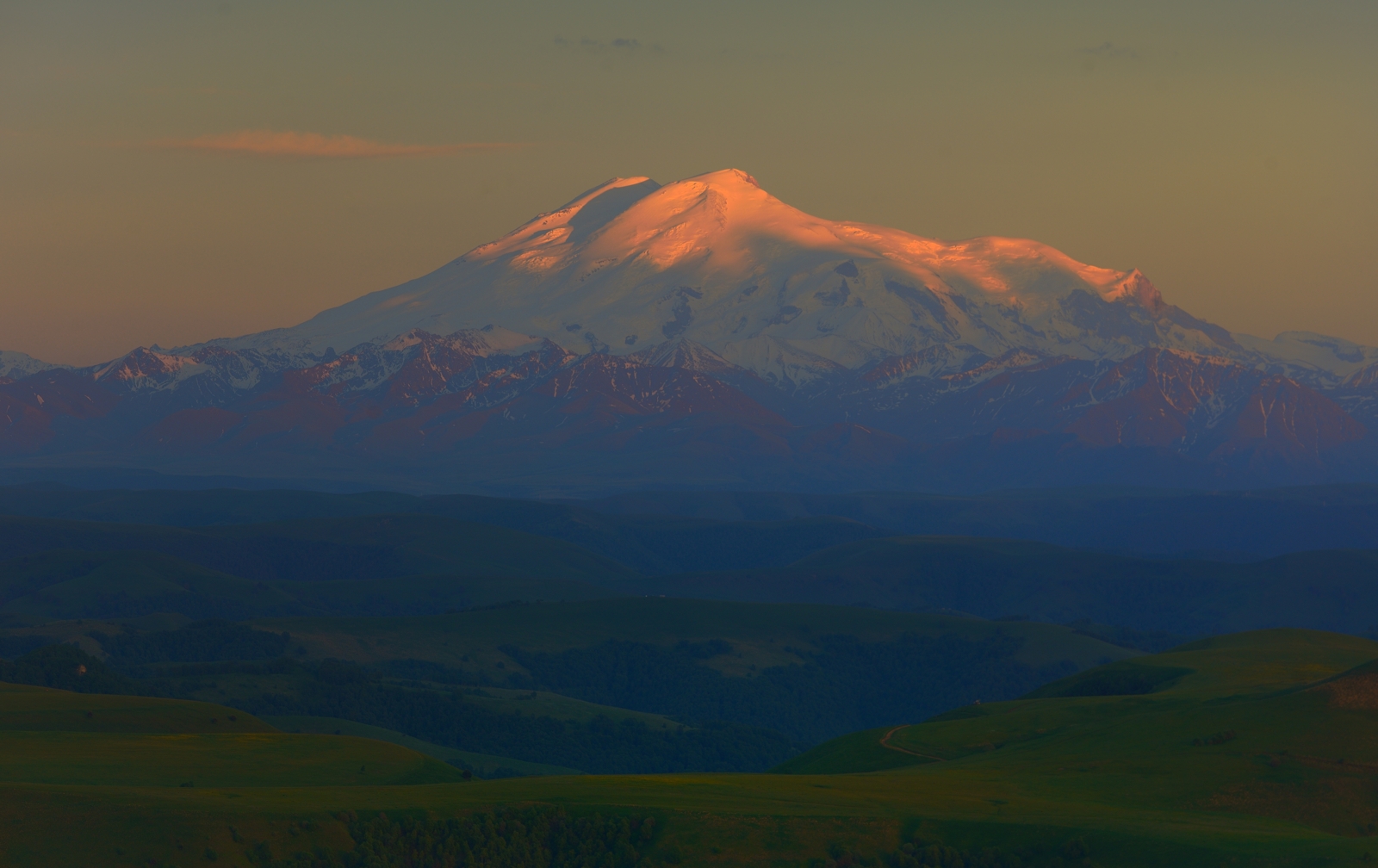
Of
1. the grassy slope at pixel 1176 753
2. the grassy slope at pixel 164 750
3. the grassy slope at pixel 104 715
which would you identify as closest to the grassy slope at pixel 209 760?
the grassy slope at pixel 164 750

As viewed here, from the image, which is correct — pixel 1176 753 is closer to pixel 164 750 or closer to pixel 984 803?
pixel 984 803

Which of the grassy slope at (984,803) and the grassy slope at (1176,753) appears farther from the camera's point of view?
the grassy slope at (1176,753)

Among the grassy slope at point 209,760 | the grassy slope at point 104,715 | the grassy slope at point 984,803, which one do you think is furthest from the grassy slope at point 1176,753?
the grassy slope at point 104,715

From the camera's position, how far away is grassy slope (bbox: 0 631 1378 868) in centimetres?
9288

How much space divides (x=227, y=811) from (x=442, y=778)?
45.1 metres

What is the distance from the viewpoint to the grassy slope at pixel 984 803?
92875mm

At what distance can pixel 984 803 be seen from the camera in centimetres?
10475

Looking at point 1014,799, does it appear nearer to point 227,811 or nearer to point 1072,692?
point 227,811

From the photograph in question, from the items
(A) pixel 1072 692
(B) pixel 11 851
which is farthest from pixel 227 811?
(A) pixel 1072 692

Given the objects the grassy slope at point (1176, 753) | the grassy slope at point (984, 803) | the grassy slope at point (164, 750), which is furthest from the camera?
the grassy slope at point (164, 750)

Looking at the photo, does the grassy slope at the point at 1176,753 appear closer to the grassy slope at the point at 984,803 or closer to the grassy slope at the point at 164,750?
the grassy slope at the point at 984,803

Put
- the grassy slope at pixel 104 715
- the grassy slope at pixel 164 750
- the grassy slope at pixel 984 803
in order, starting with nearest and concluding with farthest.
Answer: the grassy slope at pixel 984 803, the grassy slope at pixel 164 750, the grassy slope at pixel 104 715

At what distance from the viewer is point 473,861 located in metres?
98.5

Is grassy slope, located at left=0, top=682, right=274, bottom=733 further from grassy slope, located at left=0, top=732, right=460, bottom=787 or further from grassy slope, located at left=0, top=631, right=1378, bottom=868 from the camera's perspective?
grassy slope, located at left=0, top=631, right=1378, bottom=868
